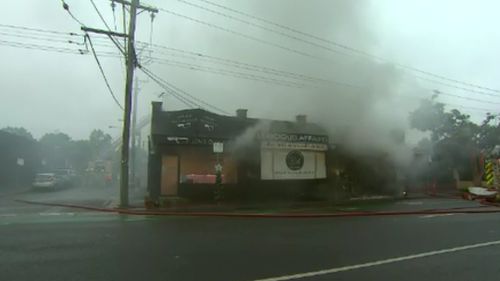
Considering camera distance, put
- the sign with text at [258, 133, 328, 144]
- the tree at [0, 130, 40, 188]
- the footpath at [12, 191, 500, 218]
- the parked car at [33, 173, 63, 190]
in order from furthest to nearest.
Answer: the tree at [0, 130, 40, 188] < the parked car at [33, 173, 63, 190] < the sign with text at [258, 133, 328, 144] < the footpath at [12, 191, 500, 218]

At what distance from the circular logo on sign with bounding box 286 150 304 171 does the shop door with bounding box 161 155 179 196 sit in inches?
214

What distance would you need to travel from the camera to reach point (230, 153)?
21953 millimetres

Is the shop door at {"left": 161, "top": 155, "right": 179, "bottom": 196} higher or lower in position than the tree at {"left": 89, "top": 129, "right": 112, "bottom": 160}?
lower

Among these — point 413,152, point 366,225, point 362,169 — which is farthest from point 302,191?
point 366,225

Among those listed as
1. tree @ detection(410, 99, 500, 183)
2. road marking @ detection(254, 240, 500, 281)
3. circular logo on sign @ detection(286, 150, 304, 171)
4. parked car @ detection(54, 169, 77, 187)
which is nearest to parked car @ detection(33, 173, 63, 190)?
parked car @ detection(54, 169, 77, 187)

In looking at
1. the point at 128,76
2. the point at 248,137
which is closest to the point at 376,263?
the point at 128,76

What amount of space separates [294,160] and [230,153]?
3.31 meters

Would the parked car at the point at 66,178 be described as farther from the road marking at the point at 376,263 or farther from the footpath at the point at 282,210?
the road marking at the point at 376,263

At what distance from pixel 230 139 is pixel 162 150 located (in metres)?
3.10

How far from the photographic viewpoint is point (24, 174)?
117ft

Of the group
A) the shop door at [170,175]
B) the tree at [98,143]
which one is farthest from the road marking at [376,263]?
the tree at [98,143]

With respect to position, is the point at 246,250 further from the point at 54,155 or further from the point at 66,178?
the point at 54,155

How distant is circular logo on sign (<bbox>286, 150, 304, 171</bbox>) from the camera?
23016mm

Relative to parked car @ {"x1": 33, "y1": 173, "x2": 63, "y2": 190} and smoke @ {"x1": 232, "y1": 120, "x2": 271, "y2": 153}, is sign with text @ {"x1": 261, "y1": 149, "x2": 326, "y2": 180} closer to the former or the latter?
smoke @ {"x1": 232, "y1": 120, "x2": 271, "y2": 153}
